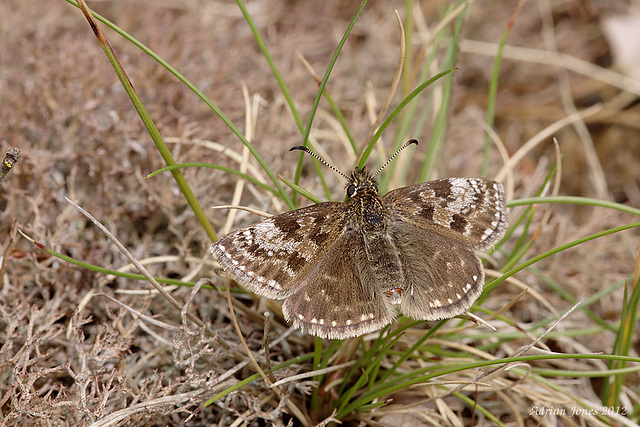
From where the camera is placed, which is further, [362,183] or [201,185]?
[201,185]

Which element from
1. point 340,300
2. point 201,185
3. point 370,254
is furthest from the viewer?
point 201,185

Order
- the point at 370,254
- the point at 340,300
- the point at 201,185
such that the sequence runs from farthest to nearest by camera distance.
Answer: the point at 201,185
the point at 370,254
the point at 340,300

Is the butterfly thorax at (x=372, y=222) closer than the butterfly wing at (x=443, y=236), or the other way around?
the butterfly wing at (x=443, y=236)

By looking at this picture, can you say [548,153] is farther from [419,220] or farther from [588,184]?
[419,220]

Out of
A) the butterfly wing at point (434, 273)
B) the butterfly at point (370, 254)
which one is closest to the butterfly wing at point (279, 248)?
the butterfly at point (370, 254)

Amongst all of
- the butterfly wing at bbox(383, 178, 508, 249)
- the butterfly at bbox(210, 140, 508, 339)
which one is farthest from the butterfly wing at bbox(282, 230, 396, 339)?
the butterfly wing at bbox(383, 178, 508, 249)

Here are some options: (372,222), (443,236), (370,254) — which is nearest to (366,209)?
(372,222)

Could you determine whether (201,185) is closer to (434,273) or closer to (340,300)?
(340,300)

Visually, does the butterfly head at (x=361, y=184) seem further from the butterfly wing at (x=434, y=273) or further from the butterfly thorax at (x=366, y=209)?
the butterfly wing at (x=434, y=273)
